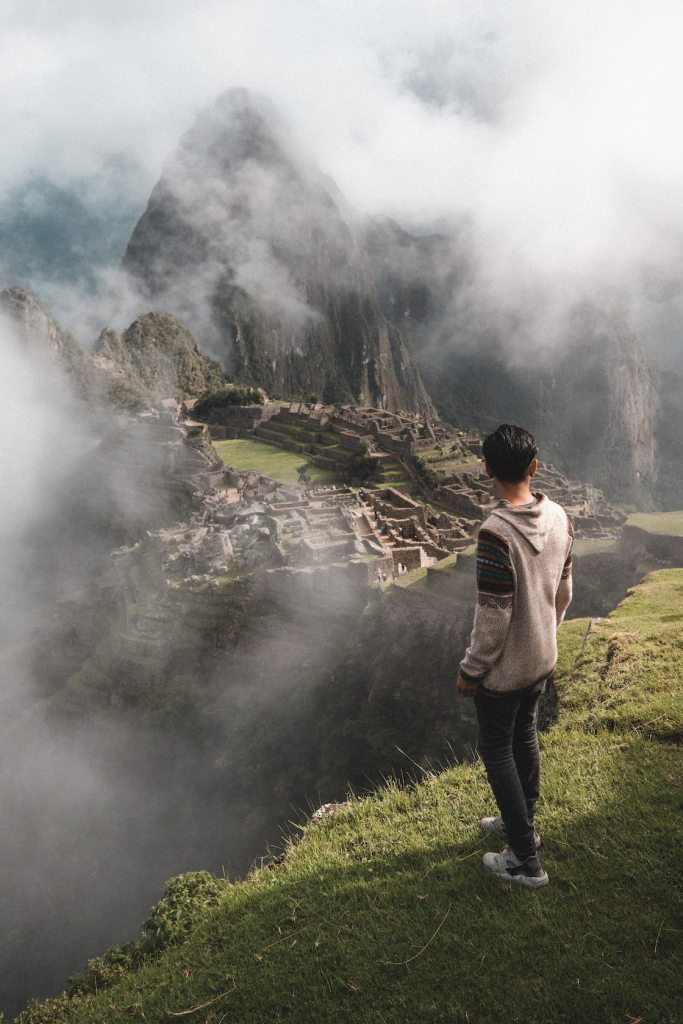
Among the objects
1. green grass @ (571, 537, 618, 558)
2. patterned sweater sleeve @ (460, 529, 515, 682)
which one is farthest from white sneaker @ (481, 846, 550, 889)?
green grass @ (571, 537, 618, 558)

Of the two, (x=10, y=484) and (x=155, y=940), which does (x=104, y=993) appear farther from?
(x=10, y=484)

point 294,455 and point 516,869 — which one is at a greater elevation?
point 516,869

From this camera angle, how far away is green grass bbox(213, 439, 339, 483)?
3534cm

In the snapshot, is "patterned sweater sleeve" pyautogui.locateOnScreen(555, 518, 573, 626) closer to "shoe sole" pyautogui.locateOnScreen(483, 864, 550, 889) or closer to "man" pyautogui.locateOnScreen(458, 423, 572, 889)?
"man" pyautogui.locateOnScreen(458, 423, 572, 889)

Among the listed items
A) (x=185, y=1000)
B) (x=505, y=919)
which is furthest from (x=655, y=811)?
(x=185, y=1000)

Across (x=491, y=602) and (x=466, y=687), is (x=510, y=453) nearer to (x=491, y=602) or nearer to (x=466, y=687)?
(x=491, y=602)

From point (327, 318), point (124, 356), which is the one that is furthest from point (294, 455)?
point (327, 318)

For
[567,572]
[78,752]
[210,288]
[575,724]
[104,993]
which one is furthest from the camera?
[210,288]

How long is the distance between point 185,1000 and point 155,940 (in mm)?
1075

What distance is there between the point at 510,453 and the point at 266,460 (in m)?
38.4

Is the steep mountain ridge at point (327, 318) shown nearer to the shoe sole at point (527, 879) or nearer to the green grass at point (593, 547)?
the green grass at point (593, 547)

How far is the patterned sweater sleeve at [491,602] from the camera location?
8.46 ft

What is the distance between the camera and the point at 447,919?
2738 mm

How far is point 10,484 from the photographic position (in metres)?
51.9
